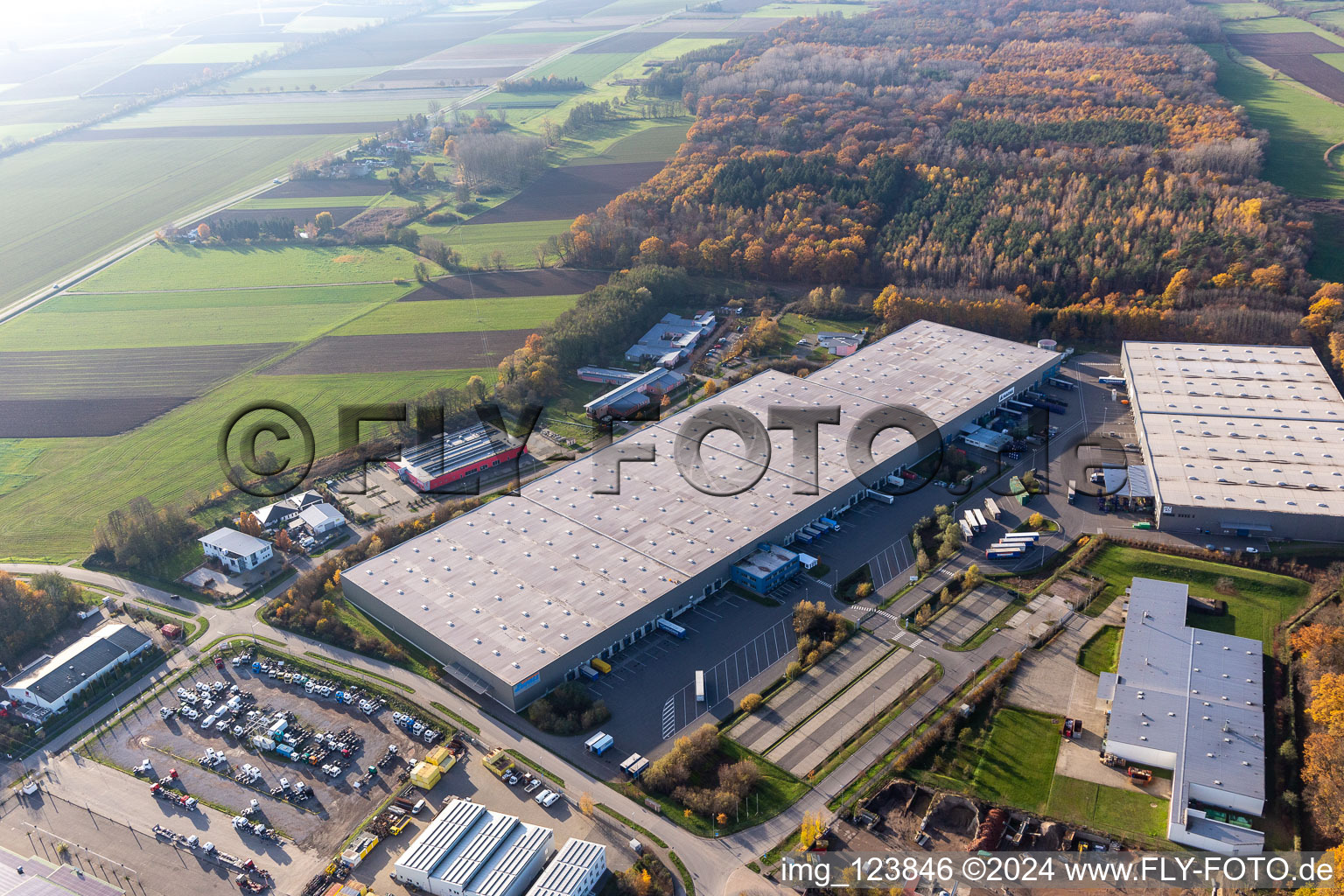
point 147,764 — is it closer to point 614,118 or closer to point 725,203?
point 725,203

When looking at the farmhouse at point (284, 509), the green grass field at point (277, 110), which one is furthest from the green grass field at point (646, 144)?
the farmhouse at point (284, 509)

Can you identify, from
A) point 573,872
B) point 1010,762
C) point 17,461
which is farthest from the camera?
point 17,461

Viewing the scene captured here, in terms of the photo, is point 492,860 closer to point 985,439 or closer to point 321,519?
point 321,519

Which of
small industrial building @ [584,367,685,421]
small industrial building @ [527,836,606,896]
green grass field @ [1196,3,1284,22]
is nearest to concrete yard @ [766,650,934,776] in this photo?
small industrial building @ [527,836,606,896]

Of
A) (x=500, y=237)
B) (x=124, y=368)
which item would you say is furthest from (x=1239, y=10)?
(x=124, y=368)

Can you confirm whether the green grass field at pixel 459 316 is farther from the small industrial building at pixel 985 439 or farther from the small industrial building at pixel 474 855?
the small industrial building at pixel 474 855

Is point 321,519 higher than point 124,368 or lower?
lower

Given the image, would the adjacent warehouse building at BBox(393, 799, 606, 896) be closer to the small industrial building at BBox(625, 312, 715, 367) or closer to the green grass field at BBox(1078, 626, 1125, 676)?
the green grass field at BBox(1078, 626, 1125, 676)
